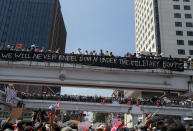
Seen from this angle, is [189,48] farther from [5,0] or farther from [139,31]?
[5,0]

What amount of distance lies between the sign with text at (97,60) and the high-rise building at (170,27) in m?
37.6

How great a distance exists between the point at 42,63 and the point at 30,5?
101570 millimetres

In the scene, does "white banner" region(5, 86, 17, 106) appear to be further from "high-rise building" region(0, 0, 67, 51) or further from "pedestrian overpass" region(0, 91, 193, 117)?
"high-rise building" region(0, 0, 67, 51)

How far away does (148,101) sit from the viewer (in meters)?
37.1

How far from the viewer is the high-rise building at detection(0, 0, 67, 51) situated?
103 m

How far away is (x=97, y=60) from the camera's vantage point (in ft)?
64.1

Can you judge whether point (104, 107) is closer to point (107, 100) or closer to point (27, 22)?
point (107, 100)

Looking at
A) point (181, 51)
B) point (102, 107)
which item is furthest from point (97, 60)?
point (181, 51)

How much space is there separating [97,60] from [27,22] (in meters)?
98.2

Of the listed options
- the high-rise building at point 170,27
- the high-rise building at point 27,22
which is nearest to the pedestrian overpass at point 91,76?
the high-rise building at point 170,27

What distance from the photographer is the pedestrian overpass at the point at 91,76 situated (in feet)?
63.3

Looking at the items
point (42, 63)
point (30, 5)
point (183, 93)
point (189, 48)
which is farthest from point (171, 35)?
point (30, 5)

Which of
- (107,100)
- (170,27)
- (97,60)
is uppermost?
(170,27)

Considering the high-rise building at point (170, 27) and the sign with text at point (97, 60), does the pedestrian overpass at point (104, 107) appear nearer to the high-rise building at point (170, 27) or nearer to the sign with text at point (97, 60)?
the sign with text at point (97, 60)
